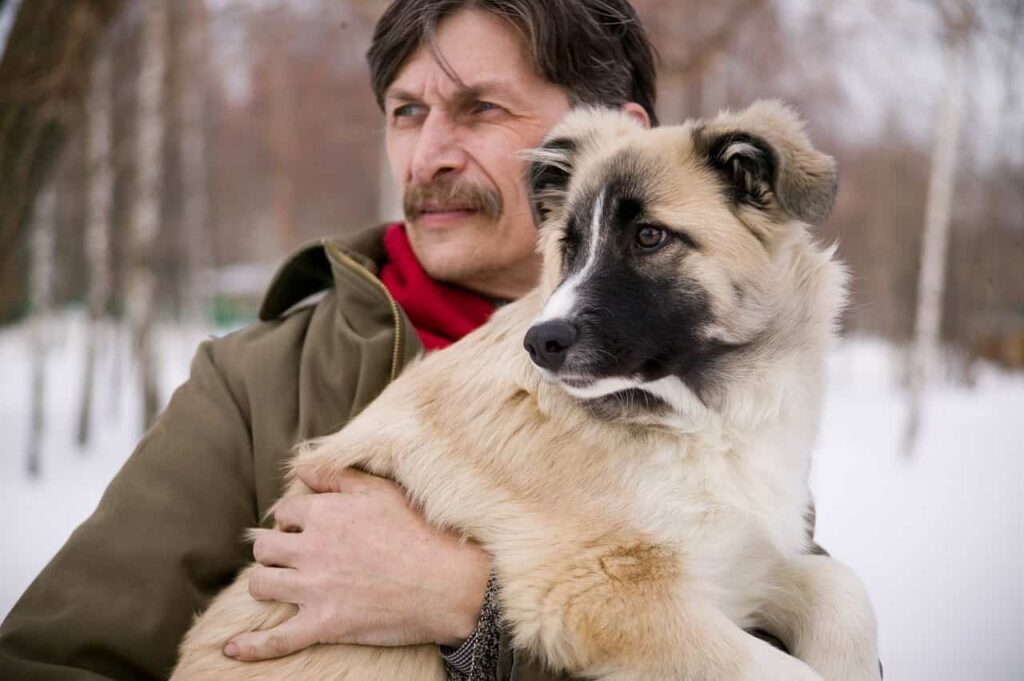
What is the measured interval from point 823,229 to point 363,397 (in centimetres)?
550

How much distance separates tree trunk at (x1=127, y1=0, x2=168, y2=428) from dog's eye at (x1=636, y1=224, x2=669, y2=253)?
8.47 metres

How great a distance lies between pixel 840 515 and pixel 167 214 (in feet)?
53.1

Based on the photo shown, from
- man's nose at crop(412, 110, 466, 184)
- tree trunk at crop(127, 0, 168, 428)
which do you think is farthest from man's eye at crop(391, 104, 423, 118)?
tree trunk at crop(127, 0, 168, 428)

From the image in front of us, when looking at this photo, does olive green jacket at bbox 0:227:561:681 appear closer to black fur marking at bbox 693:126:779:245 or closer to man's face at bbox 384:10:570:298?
man's face at bbox 384:10:570:298

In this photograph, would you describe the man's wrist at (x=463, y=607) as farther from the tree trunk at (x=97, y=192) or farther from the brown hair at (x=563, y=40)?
the tree trunk at (x=97, y=192)

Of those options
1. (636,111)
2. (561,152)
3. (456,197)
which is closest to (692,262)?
(561,152)

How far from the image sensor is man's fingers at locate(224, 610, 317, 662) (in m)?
1.95

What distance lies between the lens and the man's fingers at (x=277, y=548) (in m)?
2.09

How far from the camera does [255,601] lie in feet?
6.90

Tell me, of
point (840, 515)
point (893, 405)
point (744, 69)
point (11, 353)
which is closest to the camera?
point (840, 515)

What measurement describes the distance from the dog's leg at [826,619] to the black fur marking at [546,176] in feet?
4.47

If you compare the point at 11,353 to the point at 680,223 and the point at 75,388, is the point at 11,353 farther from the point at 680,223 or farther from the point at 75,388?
the point at 680,223

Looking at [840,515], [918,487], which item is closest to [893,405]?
[918,487]

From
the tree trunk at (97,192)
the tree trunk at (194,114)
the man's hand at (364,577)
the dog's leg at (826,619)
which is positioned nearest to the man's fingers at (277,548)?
the man's hand at (364,577)
